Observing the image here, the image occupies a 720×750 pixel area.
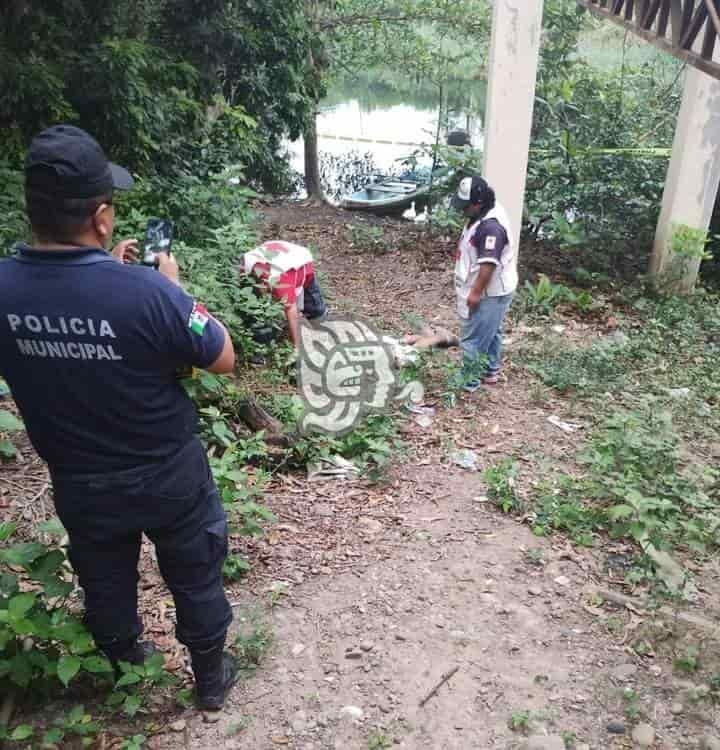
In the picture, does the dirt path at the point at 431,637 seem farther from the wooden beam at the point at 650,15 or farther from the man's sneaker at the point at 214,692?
the wooden beam at the point at 650,15

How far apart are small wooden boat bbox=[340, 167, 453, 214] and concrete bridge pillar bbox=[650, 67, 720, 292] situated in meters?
Result: 3.99

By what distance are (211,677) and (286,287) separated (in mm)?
3595

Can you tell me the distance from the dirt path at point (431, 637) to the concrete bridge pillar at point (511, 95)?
4.36 m

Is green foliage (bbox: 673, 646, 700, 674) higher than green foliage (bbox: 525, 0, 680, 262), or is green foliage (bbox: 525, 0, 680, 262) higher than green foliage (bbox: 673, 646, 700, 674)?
green foliage (bbox: 525, 0, 680, 262)

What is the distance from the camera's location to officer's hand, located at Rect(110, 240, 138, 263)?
227cm

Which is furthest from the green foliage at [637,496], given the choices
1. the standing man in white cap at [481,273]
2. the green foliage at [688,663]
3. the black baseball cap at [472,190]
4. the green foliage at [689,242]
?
the green foliage at [689,242]

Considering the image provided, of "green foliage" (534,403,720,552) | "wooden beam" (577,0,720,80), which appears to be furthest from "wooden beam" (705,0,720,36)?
"green foliage" (534,403,720,552)

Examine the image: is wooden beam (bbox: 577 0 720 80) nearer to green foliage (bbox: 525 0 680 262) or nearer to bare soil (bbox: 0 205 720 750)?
bare soil (bbox: 0 205 720 750)

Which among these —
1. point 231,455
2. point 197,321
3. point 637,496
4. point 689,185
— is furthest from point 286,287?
point 689,185

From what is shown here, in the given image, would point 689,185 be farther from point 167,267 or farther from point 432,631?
point 167,267

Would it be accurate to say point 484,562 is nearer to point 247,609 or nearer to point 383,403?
point 247,609

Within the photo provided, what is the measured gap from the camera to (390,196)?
1520cm

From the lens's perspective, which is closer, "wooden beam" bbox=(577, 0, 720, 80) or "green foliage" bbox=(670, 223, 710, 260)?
"wooden beam" bbox=(577, 0, 720, 80)

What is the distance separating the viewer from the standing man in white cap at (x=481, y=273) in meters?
4.84
